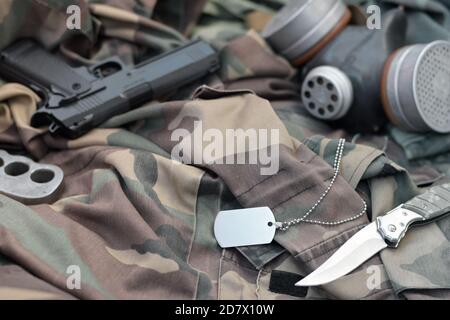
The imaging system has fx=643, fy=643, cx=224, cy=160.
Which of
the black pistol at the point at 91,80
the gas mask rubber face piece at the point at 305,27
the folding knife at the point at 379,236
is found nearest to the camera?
the folding knife at the point at 379,236

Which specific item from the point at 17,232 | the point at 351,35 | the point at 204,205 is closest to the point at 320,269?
the point at 204,205

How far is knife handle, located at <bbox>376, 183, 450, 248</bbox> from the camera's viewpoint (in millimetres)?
834

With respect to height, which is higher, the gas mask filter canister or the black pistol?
the black pistol

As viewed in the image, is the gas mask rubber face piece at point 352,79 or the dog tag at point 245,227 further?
the gas mask rubber face piece at point 352,79

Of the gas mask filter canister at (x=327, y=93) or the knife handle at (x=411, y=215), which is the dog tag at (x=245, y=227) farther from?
the gas mask filter canister at (x=327, y=93)

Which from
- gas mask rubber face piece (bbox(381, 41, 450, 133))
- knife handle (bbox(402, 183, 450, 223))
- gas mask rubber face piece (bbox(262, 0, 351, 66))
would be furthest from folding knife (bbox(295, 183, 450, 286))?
gas mask rubber face piece (bbox(262, 0, 351, 66))

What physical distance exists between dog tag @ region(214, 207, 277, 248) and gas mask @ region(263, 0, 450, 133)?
0.29 metres

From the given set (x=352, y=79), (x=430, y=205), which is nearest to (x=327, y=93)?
(x=352, y=79)

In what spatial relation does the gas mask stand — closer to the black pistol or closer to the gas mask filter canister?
the gas mask filter canister

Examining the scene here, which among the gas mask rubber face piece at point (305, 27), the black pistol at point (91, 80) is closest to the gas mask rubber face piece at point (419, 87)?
the gas mask rubber face piece at point (305, 27)

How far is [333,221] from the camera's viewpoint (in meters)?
0.88

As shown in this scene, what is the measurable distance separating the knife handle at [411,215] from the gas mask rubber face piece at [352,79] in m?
0.25

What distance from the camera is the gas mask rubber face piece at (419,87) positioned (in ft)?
3.38

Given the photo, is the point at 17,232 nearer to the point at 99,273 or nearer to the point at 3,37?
the point at 99,273
